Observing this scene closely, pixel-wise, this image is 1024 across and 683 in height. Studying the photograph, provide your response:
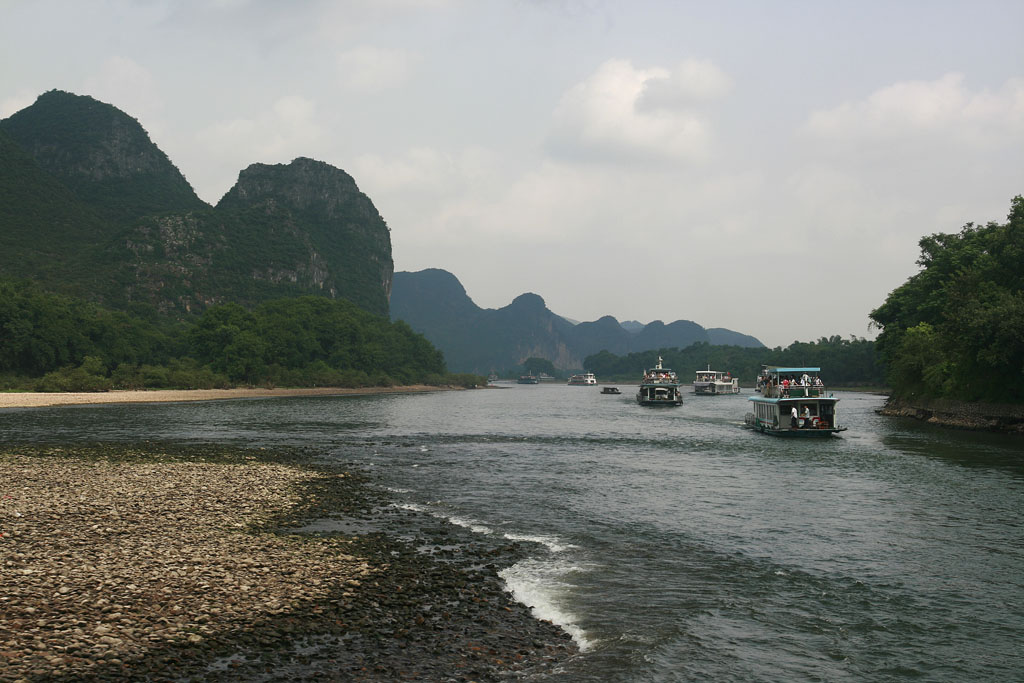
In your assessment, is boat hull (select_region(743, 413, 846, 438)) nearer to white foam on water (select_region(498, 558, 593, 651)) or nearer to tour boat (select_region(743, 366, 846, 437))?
tour boat (select_region(743, 366, 846, 437))

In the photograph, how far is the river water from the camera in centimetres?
1634

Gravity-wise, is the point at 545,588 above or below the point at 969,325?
below

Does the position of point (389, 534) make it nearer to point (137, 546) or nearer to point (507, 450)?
point (137, 546)

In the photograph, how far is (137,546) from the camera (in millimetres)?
20875

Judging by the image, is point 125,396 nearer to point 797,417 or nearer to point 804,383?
point 797,417

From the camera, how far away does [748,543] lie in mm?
26766

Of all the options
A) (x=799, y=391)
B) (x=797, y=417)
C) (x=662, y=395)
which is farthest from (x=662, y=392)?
(x=797, y=417)

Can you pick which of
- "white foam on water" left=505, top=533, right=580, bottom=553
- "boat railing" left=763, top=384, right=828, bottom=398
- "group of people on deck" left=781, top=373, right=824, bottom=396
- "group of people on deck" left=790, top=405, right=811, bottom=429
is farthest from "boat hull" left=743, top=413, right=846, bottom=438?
"white foam on water" left=505, top=533, right=580, bottom=553

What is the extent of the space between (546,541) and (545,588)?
618 cm

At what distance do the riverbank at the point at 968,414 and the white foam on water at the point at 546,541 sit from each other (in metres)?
63.7

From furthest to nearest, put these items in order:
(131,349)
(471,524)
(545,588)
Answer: (131,349) → (471,524) → (545,588)

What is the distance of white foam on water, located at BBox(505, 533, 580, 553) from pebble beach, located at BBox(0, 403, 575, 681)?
155 cm

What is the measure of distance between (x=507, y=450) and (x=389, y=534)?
33966 millimetres

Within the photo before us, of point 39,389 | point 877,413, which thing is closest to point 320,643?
point 877,413
